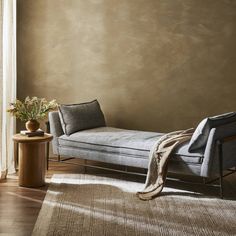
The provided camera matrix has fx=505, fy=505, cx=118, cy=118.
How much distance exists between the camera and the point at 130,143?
542 centimetres

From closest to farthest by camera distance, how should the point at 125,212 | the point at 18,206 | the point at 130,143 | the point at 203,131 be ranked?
the point at 125,212 < the point at 18,206 < the point at 203,131 < the point at 130,143

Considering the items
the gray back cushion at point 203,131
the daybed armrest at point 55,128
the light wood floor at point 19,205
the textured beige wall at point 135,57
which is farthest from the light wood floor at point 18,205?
the textured beige wall at point 135,57

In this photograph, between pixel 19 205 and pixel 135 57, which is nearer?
A: pixel 19 205

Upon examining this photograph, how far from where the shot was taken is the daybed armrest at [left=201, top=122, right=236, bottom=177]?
4824 mm

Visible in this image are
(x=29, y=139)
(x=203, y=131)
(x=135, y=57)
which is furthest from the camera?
(x=135, y=57)

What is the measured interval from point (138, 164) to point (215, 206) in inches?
40.6

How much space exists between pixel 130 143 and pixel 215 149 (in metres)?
0.98

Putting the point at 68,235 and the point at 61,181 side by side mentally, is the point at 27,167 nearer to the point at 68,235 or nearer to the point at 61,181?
the point at 61,181

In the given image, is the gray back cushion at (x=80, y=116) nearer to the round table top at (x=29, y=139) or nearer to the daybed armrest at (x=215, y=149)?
the round table top at (x=29, y=139)

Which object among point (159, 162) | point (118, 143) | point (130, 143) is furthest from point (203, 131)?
point (118, 143)

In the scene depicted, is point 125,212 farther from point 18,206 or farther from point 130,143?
point 130,143

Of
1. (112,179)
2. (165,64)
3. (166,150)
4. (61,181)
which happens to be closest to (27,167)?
(61,181)

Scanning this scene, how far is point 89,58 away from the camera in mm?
6621

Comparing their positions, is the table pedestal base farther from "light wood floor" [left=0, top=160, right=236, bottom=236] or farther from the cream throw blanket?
the cream throw blanket
